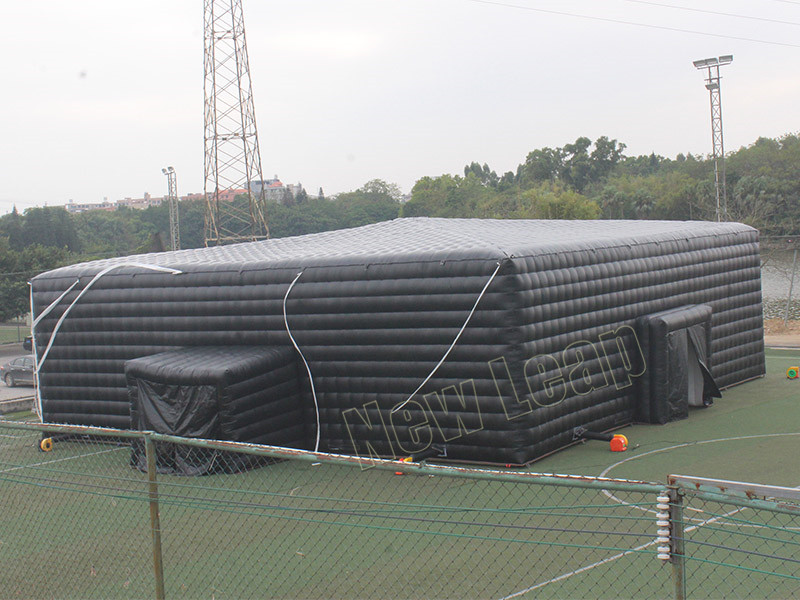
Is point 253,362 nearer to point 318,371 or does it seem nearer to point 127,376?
point 318,371

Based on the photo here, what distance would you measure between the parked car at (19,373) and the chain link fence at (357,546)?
14.7m

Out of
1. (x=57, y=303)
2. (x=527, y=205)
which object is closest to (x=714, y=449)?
(x=57, y=303)

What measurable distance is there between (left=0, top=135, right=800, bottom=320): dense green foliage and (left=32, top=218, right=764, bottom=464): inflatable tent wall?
673 centimetres

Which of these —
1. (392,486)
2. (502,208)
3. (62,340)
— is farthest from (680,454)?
(502,208)

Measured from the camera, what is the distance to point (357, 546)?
27.2 feet

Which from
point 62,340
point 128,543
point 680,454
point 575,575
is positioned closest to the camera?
point 575,575

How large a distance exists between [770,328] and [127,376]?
20686mm

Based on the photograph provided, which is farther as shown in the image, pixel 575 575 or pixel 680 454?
pixel 680 454

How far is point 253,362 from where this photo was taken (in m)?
12.2

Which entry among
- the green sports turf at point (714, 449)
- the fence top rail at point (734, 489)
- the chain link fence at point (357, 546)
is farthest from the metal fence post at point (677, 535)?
the green sports turf at point (714, 449)

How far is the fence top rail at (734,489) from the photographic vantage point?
12.3ft

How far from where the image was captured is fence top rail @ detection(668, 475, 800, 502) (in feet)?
12.3

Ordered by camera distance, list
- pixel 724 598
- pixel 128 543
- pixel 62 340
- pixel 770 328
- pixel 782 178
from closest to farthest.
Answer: pixel 724 598 → pixel 128 543 → pixel 62 340 → pixel 770 328 → pixel 782 178

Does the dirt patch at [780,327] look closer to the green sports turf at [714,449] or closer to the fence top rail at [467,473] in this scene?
the green sports turf at [714,449]
